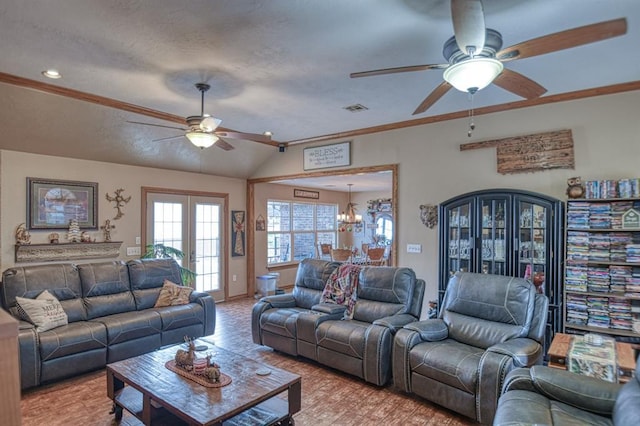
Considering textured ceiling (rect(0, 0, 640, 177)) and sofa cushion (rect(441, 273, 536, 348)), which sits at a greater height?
textured ceiling (rect(0, 0, 640, 177))

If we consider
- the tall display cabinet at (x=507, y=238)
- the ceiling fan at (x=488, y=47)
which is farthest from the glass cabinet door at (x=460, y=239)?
the ceiling fan at (x=488, y=47)

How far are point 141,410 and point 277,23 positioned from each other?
2.89 metres

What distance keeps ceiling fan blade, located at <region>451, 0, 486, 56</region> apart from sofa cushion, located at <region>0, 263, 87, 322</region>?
434 cm

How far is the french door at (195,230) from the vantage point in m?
6.32

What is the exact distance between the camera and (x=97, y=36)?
2.81 meters

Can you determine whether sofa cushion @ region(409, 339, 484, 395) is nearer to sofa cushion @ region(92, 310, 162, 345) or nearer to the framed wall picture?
sofa cushion @ region(92, 310, 162, 345)

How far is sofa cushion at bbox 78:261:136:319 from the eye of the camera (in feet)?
13.6

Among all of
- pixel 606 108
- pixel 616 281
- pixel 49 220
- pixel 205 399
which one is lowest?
pixel 205 399

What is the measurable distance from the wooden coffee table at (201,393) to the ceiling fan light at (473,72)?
233 centimetres

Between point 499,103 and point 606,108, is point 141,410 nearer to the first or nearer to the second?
point 499,103

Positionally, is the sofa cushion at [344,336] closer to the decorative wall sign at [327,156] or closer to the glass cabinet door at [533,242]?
the glass cabinet door at [533,242]

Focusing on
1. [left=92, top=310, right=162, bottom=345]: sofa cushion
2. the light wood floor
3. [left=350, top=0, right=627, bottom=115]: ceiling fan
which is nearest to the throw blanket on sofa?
the light wood floor

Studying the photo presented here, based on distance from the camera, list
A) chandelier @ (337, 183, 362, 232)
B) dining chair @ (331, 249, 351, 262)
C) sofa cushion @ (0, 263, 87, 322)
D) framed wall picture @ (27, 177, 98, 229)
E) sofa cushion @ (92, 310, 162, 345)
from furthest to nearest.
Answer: chandelier @ (337, 183, 362, 232) → dining chair @ (331, 249, 351, 262) → framed wall picture @ (27, 177, 98, 229) → sofa cushion @ (92, 310, 162, 345) → sofa cushion @ (0, 263, 87, 322)

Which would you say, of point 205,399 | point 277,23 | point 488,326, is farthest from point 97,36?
point 488,326
